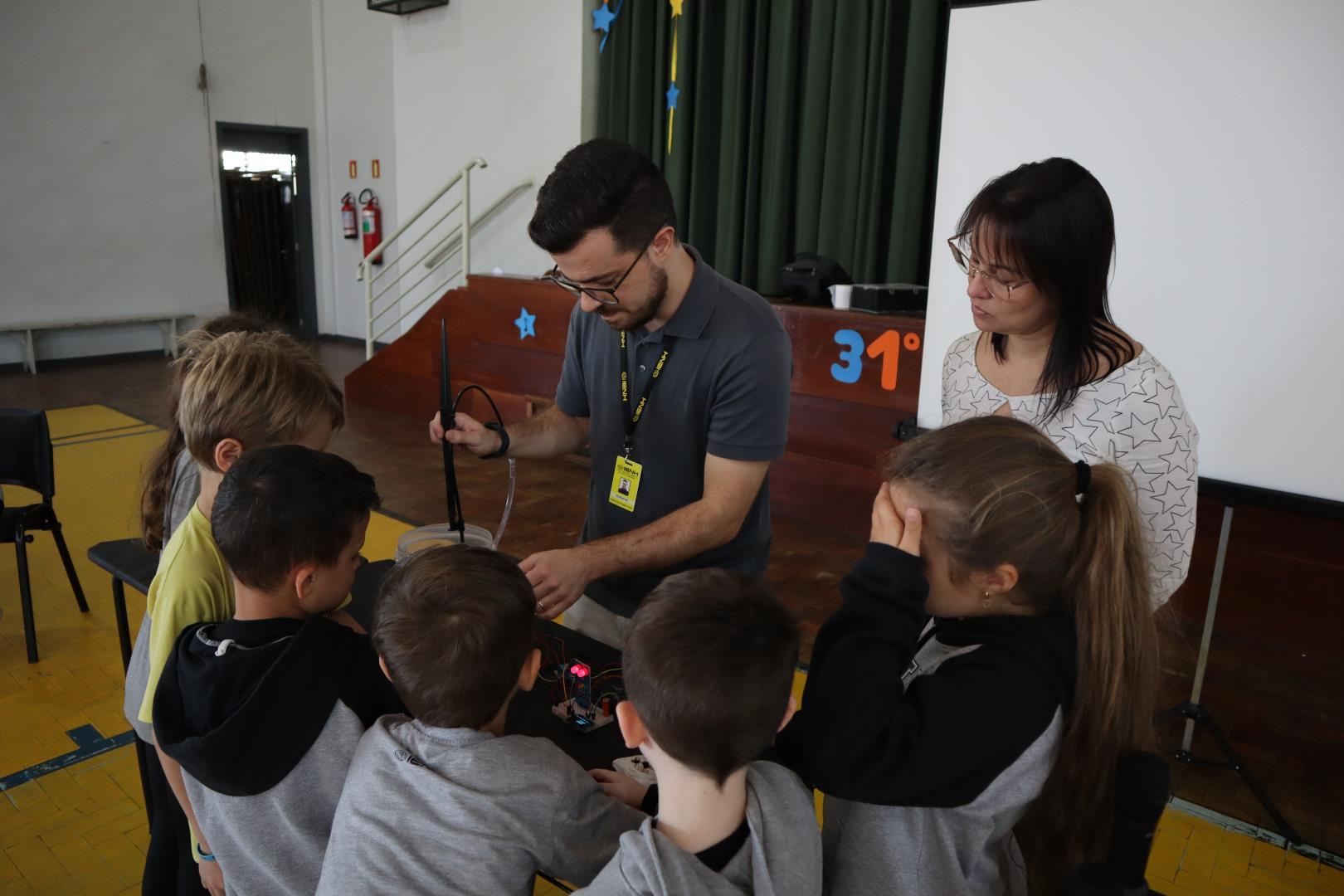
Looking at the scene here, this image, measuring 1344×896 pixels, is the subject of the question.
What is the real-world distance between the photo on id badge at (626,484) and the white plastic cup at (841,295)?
2.77m

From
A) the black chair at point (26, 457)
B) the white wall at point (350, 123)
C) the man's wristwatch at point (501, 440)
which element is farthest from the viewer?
the white wall at point (350, 123)

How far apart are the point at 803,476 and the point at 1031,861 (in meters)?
3.44

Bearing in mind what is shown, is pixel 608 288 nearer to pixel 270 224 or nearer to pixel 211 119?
pixel 211 119

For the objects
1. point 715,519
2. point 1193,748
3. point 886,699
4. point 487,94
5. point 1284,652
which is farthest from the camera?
point 487,94

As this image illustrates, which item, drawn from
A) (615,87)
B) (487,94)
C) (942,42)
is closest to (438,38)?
(487,94)

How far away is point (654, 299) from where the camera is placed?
1.54 meters

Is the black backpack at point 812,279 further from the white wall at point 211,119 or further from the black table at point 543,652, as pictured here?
the black table at point 543,652

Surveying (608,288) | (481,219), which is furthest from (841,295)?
(481,219)

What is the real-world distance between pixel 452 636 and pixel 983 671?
0.57 m

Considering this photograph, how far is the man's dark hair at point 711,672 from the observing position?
0.83m

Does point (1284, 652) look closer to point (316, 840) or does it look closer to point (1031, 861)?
point (1031, 861)

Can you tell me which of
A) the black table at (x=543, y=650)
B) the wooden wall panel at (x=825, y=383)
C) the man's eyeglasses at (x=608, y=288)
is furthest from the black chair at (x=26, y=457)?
the wooden wall panel at (x=825, y=383)

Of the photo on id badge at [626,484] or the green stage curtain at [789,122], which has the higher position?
the green stage curtain at [789,122]

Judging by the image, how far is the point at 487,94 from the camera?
7.41 m
